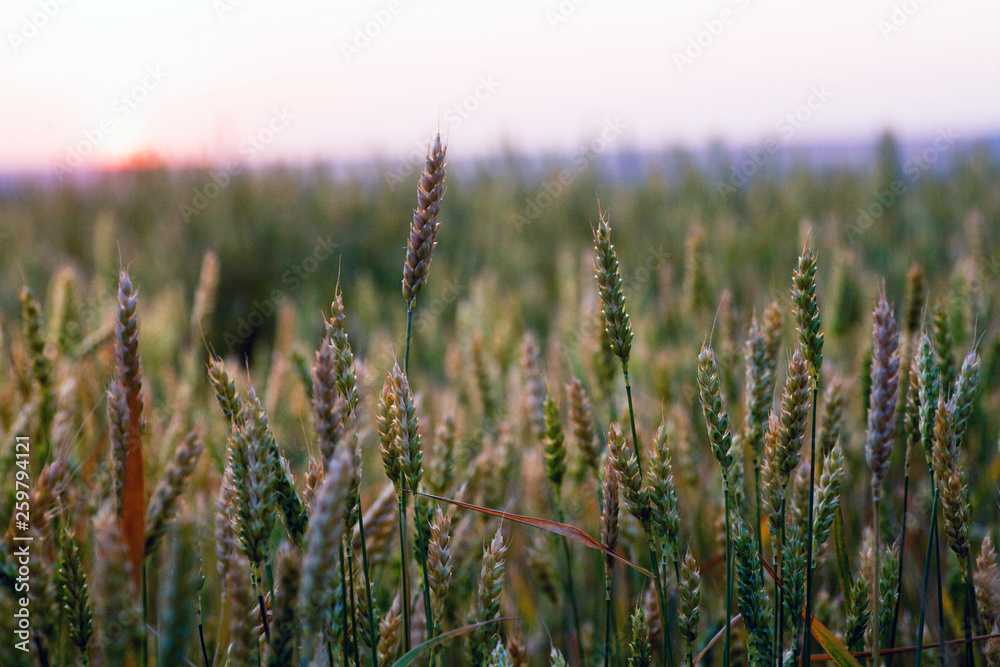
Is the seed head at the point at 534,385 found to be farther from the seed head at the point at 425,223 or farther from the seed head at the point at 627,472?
the seed head at the point at 425,223

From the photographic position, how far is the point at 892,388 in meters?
1.05

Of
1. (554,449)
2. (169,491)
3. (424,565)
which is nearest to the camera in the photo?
(169,491)

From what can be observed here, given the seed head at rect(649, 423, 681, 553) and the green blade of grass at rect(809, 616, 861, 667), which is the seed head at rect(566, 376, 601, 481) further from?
the green blade of grass at rect(809, 616, 861, 667)

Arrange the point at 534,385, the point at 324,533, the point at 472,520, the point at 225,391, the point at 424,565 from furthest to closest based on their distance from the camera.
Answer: the point at 472,520, the point at 534,385, the point at 424,565, the point at 225,391, the point at 324,533

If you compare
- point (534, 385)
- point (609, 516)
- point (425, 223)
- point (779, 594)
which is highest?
point (425, 223)

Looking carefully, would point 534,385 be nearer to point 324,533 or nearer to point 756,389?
point 756,389

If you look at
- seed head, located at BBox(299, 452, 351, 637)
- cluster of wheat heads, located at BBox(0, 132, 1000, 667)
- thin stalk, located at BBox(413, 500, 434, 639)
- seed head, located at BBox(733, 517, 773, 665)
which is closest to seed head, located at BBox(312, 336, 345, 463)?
cluster of wheat heads, located at BBox(0, 132, 1000, 667)

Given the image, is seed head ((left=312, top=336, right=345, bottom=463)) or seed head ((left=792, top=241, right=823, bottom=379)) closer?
seed head ((left=312, top=336, right=345, bottom=463))

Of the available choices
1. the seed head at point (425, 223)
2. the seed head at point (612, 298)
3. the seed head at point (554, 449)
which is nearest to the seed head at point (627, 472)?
the seed head at point (612, 298)

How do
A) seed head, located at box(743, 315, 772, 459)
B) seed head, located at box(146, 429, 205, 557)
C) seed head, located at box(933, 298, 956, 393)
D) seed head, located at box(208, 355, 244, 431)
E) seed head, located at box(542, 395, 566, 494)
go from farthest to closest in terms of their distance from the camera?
seed head, located at box(933, 298, 956, 393) < seed head, located at box(542, 395, 566, 494) < seed head, located at box(743, 315, 772, 459) < seed head, located at box(208, 355, 244, 431) < seed head, located at box(146, 429, 205, 557)

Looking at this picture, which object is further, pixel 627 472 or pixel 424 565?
pixel 424 565

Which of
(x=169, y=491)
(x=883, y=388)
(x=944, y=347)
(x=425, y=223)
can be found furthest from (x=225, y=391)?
(x=944, y=347)

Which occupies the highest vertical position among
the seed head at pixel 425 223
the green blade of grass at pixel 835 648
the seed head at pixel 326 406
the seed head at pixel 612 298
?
the seed head at pixel 425 223

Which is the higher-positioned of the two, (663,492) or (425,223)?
(425,223)
